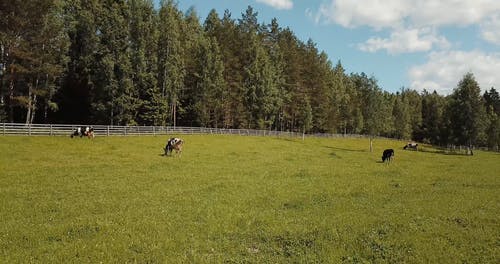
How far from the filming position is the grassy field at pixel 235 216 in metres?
12.1

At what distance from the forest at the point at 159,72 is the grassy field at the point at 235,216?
93.2 ft

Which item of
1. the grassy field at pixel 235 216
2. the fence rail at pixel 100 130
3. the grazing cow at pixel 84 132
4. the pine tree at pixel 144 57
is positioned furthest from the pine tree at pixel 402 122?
the grassy field at pixel 235 216

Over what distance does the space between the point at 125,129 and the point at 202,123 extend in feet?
85.9

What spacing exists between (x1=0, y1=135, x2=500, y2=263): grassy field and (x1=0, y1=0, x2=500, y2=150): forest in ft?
93.2

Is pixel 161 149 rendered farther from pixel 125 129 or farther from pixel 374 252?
pixel 374 252

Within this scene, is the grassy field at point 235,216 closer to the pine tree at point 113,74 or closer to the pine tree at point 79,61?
the pine tree at point 113,74

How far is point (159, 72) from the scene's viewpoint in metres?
71.8

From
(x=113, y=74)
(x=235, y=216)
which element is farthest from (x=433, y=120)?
(x=235, y=216)

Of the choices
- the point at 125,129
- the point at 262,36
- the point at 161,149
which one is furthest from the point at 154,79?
the point at 262,36

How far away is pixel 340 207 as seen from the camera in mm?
18359

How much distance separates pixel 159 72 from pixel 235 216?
59.2m

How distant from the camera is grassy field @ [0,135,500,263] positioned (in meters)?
12.1

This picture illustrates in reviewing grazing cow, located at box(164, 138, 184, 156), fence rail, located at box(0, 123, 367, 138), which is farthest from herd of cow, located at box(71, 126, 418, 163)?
fence rail, located at box(0, 123, 367, 138)

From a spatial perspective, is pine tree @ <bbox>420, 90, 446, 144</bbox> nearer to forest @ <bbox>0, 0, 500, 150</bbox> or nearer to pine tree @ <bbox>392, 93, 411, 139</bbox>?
pine tree @ <bbox>392, 93, 411, 139</bbox>
